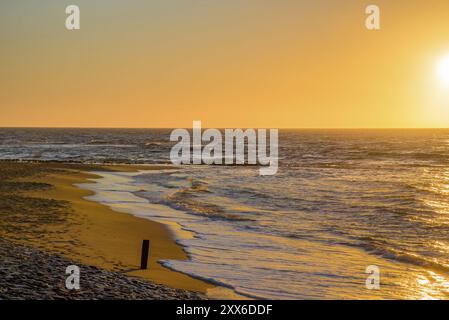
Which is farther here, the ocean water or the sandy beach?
the ocean water

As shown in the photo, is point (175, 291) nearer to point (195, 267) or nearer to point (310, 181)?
point (195, 267)

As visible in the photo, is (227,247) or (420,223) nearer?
(227,247)

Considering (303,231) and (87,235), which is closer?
(87,235)

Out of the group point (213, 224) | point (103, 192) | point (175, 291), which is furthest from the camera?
point (103, 192)

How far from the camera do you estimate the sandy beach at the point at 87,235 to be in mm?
12953

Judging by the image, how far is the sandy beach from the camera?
13.0 meters

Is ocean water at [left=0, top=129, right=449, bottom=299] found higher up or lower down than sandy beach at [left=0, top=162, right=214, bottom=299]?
lower down

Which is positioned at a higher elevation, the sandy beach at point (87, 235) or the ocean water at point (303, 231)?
the sandy beach at point (87, 235)

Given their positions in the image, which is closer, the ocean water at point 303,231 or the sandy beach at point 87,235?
the sandy beach at point 87,235

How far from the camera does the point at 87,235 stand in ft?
56.6

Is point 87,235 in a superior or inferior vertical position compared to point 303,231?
superior

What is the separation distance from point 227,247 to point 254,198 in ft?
46.3

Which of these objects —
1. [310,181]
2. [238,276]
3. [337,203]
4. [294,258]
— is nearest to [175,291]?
[238,276]

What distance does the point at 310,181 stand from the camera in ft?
137
